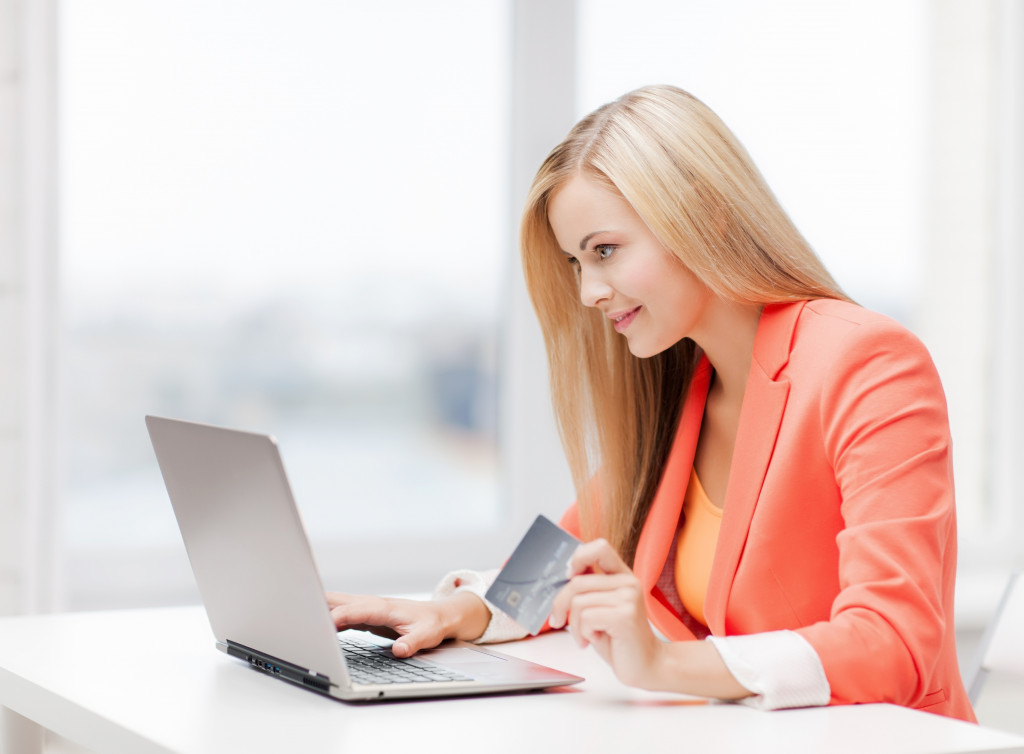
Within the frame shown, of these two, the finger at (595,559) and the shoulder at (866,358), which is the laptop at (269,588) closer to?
the finger at (595,559)

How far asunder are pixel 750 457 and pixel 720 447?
229mm

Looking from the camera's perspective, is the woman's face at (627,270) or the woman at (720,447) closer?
the woman at (720,447)

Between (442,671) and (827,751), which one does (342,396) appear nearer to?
(442,671)

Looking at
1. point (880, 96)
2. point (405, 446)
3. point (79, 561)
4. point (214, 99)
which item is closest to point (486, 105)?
point (214, 99)

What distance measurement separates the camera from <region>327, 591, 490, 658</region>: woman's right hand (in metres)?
1.29

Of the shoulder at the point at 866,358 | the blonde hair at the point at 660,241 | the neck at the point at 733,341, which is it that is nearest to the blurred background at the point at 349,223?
the blonde hair at the point at 660,241

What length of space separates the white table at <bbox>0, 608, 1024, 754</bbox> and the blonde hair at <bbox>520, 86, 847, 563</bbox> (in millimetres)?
476

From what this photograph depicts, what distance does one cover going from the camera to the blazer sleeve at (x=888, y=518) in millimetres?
1079

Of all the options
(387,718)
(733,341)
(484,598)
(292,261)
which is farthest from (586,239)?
(292,261)

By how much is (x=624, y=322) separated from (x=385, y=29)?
1276 millimetres

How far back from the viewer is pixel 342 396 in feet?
8.29

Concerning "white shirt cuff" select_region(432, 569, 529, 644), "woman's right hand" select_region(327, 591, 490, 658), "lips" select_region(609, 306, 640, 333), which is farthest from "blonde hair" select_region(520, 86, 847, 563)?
"woman's right hand" select_region(327, 591, 490, 658)

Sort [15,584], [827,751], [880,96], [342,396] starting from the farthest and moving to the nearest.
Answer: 1. [880,96]
2. [342,396]
3. [15,584]
4. [827,751]

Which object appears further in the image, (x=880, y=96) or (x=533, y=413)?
(x=880, y=96)
